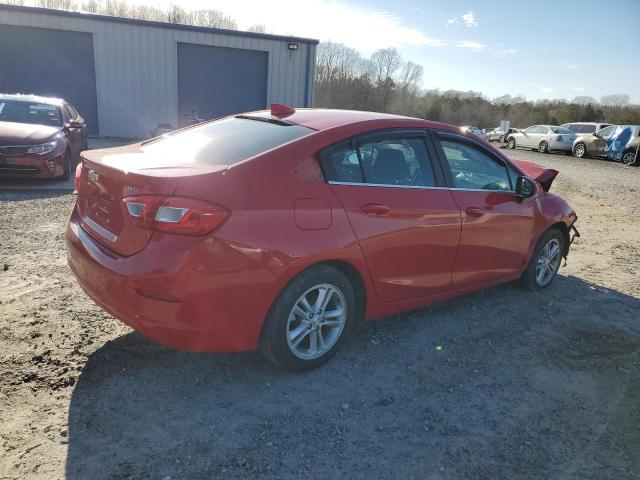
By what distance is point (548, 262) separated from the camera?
496 centimetres

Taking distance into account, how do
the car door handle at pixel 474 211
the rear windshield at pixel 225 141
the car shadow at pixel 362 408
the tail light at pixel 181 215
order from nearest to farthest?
the car shadow at pixel 362 408 → the tail light at pixel 181 215 → the rear windshield at pixel 225 141 → the car door handle at pixel 474 211

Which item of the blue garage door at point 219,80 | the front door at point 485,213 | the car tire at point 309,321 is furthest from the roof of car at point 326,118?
Result: the blue garage door at point 219,80

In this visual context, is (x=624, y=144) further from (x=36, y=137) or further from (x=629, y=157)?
(x=36, y=137)

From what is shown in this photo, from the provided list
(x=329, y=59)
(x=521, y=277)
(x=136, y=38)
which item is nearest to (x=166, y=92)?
(x=136, y=38)

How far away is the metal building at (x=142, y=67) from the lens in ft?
54.5

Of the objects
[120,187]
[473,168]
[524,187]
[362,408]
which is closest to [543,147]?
[524,187]

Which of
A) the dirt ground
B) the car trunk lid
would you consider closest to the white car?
the dirt ground

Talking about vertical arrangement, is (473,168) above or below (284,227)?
above

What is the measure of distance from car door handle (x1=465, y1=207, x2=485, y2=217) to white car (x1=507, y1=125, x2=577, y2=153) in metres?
24.4

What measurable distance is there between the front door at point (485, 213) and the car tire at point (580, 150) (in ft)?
74.6

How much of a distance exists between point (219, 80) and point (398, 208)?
16.8m

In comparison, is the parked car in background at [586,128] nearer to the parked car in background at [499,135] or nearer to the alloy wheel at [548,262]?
the parked car in background at [499,135]

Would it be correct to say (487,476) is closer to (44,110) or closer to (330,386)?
(330,386)

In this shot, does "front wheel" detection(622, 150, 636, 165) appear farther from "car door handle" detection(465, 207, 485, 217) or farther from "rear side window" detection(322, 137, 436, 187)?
"rear side window" detection(322, 137, 436, 187)
